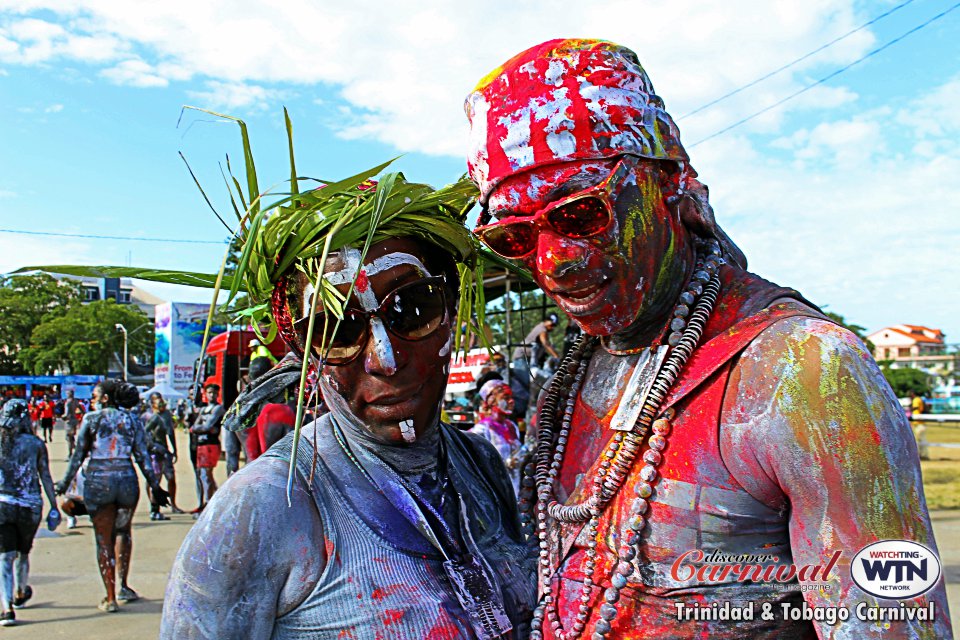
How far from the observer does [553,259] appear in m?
1.76

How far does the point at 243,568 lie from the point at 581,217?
114cm

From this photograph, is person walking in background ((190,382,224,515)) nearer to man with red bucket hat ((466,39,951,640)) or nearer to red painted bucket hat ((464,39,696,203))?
man with red bucket hat ((466,39,951,640))

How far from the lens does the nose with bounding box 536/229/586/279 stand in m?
1.74

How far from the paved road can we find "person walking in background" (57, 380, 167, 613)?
27 centimetres

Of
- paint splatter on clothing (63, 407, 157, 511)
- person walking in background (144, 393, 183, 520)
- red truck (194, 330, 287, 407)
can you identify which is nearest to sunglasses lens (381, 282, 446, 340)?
paint splatter on clothing (63, 407, 157, 511)

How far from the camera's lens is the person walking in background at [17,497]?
21.9ft

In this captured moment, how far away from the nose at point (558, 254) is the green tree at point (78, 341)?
149ft

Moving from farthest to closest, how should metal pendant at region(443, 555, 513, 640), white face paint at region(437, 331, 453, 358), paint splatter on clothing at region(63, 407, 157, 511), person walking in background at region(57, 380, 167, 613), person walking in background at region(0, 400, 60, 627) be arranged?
paint splatter on clothing at region(63, 407, 157, 511) → person walking in background at region(57, 380, 167, 613) → person walking in background at region(0, 400, 60, 627) → white face paint at region(437, 331, 453, 358) → metal pendant at region(443, 555, 513, 640)

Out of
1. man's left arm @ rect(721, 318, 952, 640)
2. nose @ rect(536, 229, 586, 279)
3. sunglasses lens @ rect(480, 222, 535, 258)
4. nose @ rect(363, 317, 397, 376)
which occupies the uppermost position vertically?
sunglasses lens @ rect(480, 222, 535, 258)

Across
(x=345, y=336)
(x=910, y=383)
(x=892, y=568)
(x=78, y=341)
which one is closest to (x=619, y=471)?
(x=892, y=568)

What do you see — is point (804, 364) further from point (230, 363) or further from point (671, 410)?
point (230, 363)

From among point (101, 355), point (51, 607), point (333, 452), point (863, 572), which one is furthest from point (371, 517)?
point (101, 355)

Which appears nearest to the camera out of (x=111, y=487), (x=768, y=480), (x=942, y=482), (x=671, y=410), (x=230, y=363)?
(x=768, y=480)

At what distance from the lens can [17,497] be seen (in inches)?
271
